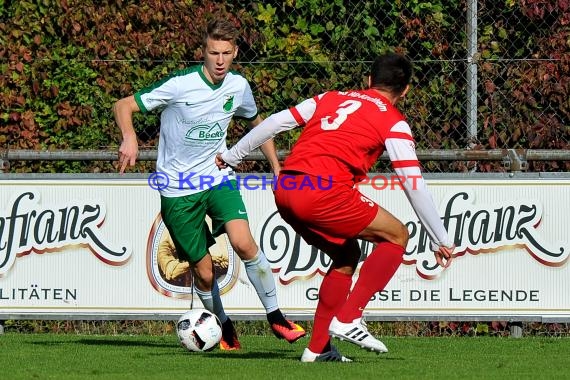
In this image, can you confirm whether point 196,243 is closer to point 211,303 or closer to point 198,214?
point 198,214

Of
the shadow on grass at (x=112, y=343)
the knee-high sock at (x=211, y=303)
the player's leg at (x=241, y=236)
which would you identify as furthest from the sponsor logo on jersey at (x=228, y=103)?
the shadow on grass at (x=112, y=343)

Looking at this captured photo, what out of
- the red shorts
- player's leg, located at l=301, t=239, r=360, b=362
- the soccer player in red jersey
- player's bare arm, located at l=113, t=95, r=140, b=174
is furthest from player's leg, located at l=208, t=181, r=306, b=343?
the red shorts

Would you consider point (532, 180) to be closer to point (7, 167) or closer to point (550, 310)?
point (550, 310)

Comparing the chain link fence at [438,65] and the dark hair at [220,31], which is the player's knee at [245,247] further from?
the chain link fence at [438,65]

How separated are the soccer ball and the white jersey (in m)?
0.88

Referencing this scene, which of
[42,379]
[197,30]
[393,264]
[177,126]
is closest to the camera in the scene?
[42,379]

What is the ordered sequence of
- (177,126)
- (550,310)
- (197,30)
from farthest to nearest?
(197,30)
(550,310)
(177,126)

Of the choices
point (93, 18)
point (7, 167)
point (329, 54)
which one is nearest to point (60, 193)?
point (7, 167)

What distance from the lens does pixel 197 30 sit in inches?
447

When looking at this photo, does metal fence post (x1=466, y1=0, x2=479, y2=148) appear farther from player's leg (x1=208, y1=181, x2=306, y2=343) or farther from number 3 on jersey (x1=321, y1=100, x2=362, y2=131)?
number 3 on jersey (x1=321, y1=100, x2=362, y2=131)

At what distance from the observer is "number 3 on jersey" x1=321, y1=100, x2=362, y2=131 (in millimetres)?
7145

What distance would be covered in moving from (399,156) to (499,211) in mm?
3171

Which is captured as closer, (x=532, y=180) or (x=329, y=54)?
(x=532, y=180)

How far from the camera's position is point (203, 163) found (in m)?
8.61
